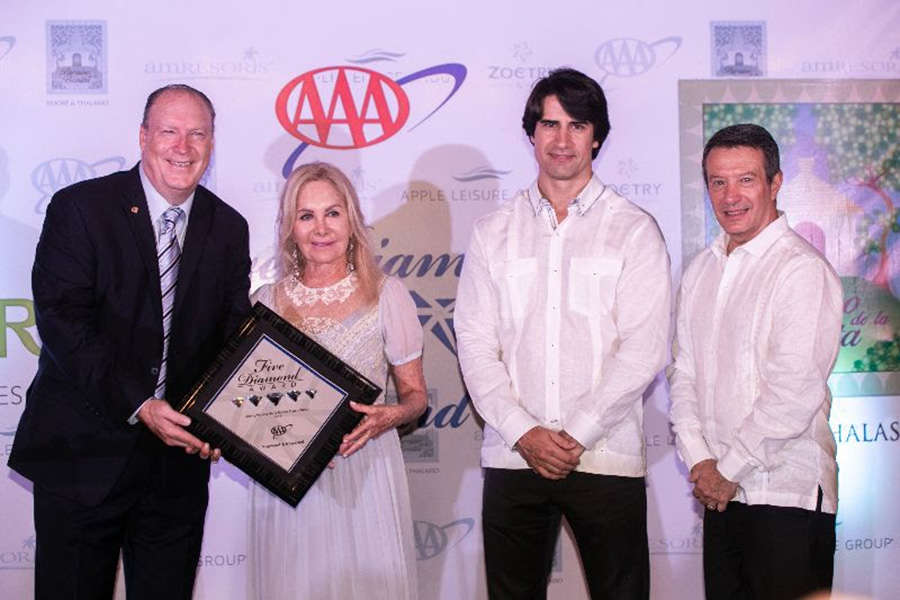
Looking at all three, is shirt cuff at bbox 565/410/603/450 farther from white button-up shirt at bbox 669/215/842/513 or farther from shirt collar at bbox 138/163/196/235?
shirt collar at bbox 138/163/196/235

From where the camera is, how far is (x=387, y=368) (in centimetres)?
328

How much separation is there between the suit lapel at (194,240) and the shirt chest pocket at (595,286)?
1.22 metres

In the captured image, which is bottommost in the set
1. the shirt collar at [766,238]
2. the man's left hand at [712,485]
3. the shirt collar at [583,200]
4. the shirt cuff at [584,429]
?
the man's left hand at [712,485]

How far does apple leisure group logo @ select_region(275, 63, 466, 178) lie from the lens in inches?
161

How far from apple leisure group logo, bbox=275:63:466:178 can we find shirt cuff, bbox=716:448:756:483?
207cm

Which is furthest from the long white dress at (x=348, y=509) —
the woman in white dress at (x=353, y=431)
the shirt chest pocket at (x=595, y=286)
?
the shirt chest pocket at (x=595, y=286)

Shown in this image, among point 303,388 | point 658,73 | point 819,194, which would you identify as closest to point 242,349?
point 303,388

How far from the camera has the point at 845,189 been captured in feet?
13.9

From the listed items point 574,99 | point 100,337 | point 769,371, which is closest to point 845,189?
point 574,99

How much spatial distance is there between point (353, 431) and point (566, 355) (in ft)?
2.38

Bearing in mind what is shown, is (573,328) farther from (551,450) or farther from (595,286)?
(551,450)

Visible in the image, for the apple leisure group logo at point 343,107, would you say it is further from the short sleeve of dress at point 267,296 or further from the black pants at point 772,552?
the black pants at point 772,552

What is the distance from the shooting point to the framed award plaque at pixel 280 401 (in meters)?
2.94

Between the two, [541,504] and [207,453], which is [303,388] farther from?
[541,504]
